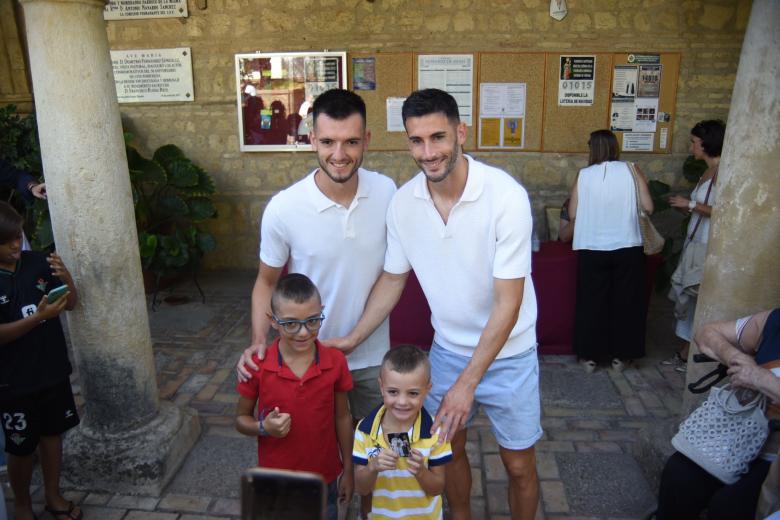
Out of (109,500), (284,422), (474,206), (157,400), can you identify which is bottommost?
(109,500)

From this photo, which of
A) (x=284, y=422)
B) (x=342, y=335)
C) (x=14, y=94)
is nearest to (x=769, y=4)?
(x=342, y=335)

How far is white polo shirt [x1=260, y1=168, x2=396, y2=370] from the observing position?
8.41 ft

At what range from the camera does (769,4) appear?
2.72 metres

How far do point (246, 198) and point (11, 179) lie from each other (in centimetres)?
330

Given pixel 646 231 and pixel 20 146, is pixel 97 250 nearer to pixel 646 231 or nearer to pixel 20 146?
pixel 646 231

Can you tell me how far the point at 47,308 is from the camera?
273 centimetres

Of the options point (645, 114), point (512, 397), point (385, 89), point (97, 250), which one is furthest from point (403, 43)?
point (512, 397)

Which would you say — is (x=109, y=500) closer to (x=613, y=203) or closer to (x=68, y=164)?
(x=68, y=164)

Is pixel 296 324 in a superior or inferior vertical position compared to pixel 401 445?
superior

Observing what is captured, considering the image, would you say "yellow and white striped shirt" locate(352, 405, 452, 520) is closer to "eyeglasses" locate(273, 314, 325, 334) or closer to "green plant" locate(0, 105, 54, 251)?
"eyeglasses" locate(273, 314, 325, 334)

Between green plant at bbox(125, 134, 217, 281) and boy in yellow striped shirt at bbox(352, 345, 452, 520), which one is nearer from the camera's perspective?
boy in yellow striped shirt at bbox(352, 345, 452, 520)

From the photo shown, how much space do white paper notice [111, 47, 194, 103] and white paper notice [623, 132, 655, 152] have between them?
5077 mm

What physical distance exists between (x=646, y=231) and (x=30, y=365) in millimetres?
4242

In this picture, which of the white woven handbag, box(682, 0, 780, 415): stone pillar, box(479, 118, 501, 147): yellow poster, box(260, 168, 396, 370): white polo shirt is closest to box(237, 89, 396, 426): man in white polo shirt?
box(260, 168, 396, 370): white polo shirt
